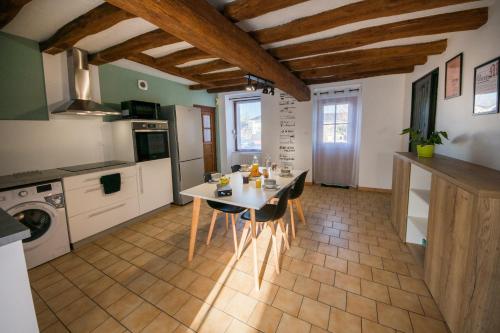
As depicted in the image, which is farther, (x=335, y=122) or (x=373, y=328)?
(x=335, y=122)

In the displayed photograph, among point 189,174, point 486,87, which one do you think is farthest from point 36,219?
point 486,87

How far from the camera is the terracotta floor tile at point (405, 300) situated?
156 cm

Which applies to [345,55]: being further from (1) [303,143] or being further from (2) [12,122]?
(2) [12,122]

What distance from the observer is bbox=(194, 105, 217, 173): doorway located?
211 inches

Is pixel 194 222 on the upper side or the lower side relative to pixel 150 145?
lower

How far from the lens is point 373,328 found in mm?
1414

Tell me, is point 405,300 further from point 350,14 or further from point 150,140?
point 150,140

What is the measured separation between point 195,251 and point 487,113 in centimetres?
303

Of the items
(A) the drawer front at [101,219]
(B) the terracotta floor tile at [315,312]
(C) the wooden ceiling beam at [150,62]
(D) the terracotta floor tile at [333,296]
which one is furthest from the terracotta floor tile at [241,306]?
(C) the wooden ceiling beam at [150,62]

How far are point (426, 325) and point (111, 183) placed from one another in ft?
10.8

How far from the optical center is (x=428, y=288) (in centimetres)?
172

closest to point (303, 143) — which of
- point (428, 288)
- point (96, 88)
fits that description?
point (428, 288)

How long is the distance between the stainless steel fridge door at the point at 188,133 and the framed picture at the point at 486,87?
367cm

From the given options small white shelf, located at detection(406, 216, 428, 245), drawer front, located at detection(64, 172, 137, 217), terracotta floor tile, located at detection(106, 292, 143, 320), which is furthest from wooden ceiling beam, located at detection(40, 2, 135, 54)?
small white shelf, located at detection(406, 216, 428, 245)
